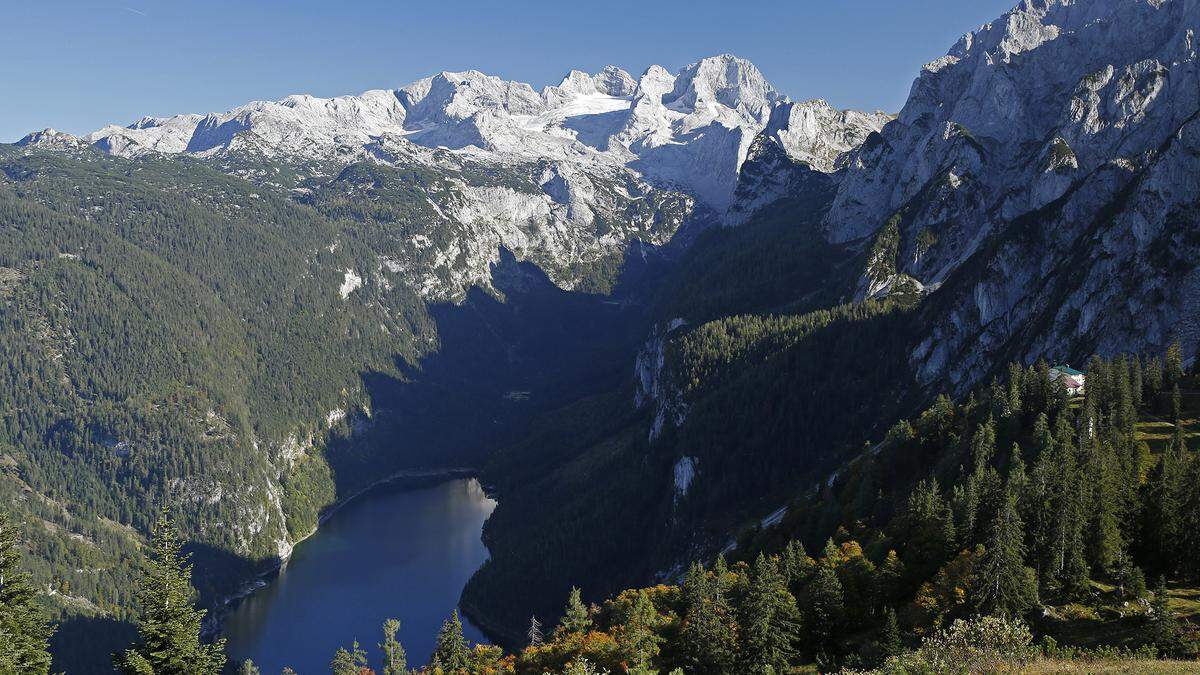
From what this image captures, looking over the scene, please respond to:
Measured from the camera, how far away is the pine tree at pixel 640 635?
61469 mm

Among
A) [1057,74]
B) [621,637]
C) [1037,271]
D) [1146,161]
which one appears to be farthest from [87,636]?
[1057,74]

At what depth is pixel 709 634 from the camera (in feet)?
200

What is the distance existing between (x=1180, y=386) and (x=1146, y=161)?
242 feet

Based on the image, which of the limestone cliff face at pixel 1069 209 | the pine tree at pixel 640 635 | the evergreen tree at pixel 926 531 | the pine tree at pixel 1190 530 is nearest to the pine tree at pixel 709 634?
the pine tree at pixel 640 635

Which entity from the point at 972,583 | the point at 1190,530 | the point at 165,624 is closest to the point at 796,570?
the point at 972,583

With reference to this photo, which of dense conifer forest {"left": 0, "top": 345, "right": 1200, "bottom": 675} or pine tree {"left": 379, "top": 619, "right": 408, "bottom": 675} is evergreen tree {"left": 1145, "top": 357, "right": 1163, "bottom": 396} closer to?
dense conifer forest {"left": 0, "top": 345, "right": 1200, "bottom": 675}

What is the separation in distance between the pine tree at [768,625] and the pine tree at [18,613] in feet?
133

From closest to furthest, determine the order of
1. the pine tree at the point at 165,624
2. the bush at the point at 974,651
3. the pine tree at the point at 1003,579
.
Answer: the pine tree at the point at 165,624 → the bush at the point at 974,651 → the pine tree at the point at 1003,579

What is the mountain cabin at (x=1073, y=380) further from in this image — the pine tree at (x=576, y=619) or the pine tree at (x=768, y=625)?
the pine tree at (x=576, y=619)

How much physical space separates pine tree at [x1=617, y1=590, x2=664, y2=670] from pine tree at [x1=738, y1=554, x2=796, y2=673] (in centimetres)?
655

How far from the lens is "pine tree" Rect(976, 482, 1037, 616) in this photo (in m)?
53.0

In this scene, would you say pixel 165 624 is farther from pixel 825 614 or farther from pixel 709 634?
pixel 825 614

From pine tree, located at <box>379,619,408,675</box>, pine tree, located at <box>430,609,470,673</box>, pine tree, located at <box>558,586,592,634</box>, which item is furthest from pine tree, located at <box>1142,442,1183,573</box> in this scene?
pine tree, located at <box>379,619,408,675</box>

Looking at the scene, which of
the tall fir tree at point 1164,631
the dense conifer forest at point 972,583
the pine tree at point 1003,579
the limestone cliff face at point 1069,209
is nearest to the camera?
the dense conifer forest at point 972,583
